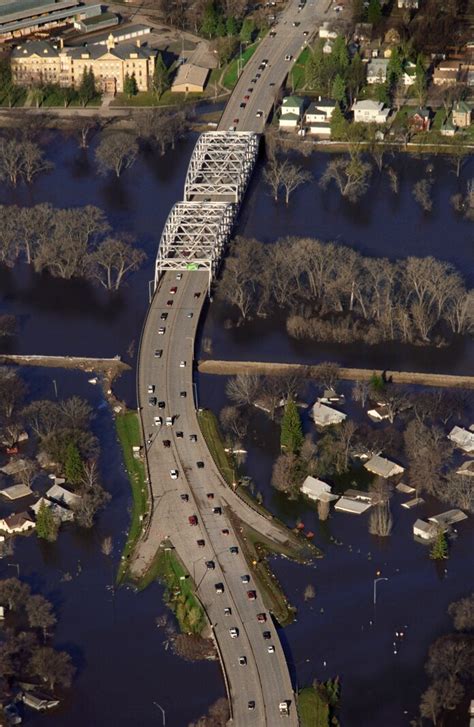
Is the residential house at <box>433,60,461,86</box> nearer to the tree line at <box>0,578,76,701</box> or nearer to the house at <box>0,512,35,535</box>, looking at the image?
the house at <box>0,512,35,535</box>

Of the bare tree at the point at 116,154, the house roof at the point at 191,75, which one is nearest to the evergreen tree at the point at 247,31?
the house roof at the point at 191,75

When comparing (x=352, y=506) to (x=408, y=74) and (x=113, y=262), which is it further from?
(x=408, y=74)

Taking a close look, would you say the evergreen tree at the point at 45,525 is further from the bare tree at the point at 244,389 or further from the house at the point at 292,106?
the house at the point at 292,106

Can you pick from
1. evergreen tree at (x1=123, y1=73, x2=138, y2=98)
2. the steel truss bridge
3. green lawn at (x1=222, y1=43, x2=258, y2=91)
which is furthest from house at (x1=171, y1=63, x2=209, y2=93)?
the steel truss bridge

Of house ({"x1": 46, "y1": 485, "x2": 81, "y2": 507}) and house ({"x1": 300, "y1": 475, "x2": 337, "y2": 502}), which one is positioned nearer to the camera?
house ({"x1": 46, "y1": 485, "x2": 81, "y2": 507})

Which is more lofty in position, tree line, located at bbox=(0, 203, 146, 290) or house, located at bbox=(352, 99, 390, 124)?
tree line, located at bbox=(0, 203, 146, 290)

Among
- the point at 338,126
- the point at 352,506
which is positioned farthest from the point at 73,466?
the point at 338,126

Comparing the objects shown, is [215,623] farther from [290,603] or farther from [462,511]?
[462,511]
